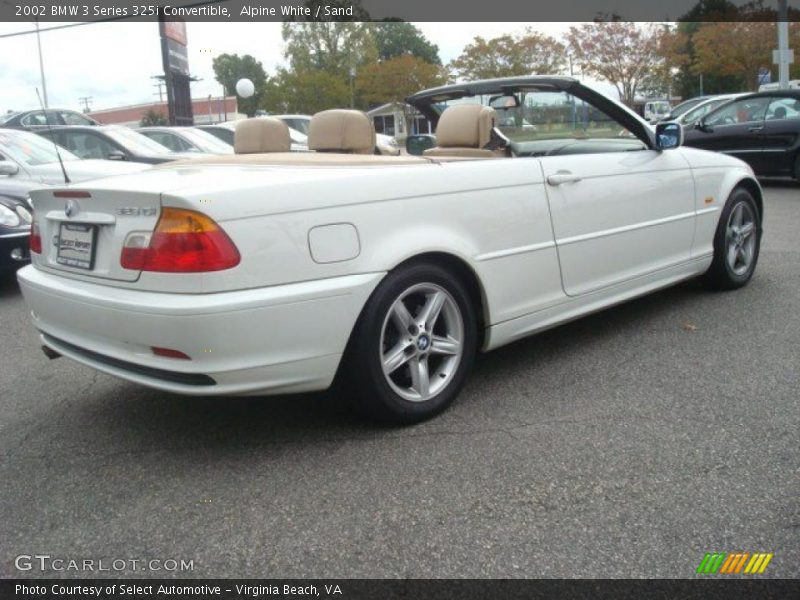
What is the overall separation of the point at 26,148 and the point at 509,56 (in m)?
28.6

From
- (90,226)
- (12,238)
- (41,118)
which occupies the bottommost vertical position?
(12,238)

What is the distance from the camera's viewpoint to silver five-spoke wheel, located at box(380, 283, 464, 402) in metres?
3.21

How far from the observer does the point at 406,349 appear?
3.24 meters

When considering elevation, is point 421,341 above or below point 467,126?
below

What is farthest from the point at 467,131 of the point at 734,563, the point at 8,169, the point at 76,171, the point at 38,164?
the point at 38,164

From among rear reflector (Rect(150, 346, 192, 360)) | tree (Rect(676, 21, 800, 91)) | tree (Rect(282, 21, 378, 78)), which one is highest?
tree (Rect(282, 21, 378, 78))

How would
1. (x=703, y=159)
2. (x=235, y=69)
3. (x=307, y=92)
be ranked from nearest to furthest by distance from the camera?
(x=703, y=159) → (x=307, y=92) → (x=235, y=69)

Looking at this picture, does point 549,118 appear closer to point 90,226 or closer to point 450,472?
point 450,472

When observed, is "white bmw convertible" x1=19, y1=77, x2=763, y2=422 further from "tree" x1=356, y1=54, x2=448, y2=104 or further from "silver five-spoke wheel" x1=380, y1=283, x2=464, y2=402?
"tree" x1=356, y1=54, x2=448, y2=104

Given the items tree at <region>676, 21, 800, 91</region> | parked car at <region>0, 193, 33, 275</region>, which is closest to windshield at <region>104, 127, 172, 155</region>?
parked car at <region>0, 193, 33, 275</region>

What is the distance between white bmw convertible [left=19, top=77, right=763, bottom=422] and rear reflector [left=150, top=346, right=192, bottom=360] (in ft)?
0.04

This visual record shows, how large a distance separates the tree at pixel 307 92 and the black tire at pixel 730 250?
137ft

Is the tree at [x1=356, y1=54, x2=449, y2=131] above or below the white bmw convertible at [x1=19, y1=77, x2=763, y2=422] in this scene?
above

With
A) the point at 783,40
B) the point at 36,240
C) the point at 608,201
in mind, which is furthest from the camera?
the point at 783,40
